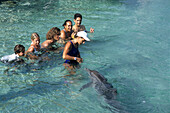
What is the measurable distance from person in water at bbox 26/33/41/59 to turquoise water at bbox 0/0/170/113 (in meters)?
0.36

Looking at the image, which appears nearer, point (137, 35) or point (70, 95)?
point (70, 95)

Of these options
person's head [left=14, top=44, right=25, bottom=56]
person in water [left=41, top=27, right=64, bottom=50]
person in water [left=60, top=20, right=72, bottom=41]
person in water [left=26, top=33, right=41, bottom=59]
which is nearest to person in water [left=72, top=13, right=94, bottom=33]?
person in water [left=60, top=20, right=72, bottom=41]

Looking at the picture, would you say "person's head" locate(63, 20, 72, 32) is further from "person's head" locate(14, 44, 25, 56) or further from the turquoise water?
"person's head" locate(14, 44, 25, 56)

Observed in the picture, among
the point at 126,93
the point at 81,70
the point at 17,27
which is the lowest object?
the point at 126,93

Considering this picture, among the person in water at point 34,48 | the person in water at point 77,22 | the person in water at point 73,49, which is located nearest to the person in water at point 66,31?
the person in water at point 77,22

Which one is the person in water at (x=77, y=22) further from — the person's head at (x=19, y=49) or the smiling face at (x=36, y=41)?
the person's head at (x=19, y=49)

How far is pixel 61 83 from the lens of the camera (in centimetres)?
575

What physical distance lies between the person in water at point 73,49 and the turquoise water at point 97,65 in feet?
1.41

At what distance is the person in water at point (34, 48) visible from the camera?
631 centimetres

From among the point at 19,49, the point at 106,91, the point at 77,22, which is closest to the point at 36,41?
the point at 19,49

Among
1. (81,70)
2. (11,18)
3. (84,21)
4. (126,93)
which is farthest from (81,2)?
(126,93)

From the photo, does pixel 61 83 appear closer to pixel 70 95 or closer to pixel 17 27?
pixel 70 95

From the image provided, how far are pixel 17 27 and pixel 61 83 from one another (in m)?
5.94

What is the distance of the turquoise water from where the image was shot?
16.3ft
